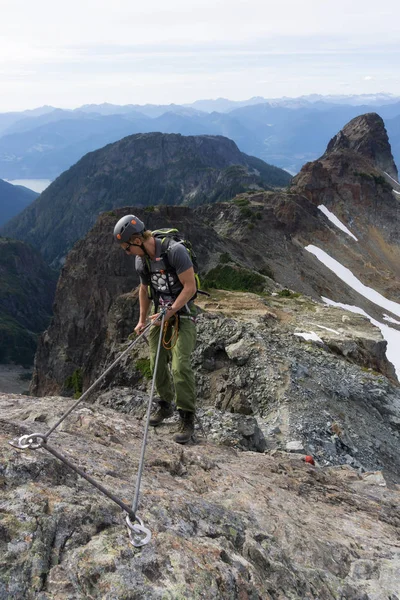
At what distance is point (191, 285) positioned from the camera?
7.21 metres

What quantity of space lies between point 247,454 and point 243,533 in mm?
3706

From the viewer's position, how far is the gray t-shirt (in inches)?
279

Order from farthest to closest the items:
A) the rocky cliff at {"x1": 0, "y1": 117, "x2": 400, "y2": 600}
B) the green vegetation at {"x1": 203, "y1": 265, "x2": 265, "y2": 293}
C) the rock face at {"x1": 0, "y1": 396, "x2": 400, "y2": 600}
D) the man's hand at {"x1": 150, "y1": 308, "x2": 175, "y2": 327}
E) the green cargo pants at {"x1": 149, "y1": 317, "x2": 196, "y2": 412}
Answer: the green vegetation at {"x1": 203, "y1": 265, "x2": 265, "y2": 293}, the green cargo pants at {"x1": 149, "y1": 317, "x2": 196, "y2": 412}, the man's hand at {"x1": 150, "y1": 308, "x2": 175, "y2": 327}, the rocky cliff at {"x1": 0, "y1": 117, "x2": 400, "y2": 600}, the rock face at {"x1": 0, "y1": 396, "x2": 400, "y2": 600}

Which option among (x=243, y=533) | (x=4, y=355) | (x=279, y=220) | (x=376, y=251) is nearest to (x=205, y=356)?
(x=243, y=533)

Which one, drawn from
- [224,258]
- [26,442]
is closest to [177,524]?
[26,442]

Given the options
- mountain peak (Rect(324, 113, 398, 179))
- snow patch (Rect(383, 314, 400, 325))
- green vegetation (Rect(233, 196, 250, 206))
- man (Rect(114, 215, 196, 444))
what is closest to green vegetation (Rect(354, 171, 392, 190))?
mountain peak (Rect(324, 113, 398, 179))

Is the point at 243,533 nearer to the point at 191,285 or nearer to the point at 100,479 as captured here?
the point at 100,479

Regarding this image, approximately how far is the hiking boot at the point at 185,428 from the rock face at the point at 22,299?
12869 cm

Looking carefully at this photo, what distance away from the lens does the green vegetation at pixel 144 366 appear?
15.9m

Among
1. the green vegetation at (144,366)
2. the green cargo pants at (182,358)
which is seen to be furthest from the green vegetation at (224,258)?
the green cargo pants at (182,358)

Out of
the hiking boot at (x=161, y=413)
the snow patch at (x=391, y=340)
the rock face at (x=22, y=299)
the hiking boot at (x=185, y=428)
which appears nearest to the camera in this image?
the hiking boot at (x=185, y=428)

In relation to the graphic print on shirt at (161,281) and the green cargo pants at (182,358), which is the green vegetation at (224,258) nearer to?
the green cargo pants at (182,358)

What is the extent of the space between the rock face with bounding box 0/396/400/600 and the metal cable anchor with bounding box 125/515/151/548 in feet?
0.19

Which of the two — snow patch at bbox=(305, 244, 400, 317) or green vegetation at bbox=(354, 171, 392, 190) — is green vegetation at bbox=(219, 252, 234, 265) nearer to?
snow patch at bbox=(305, 244, 400, 317)
